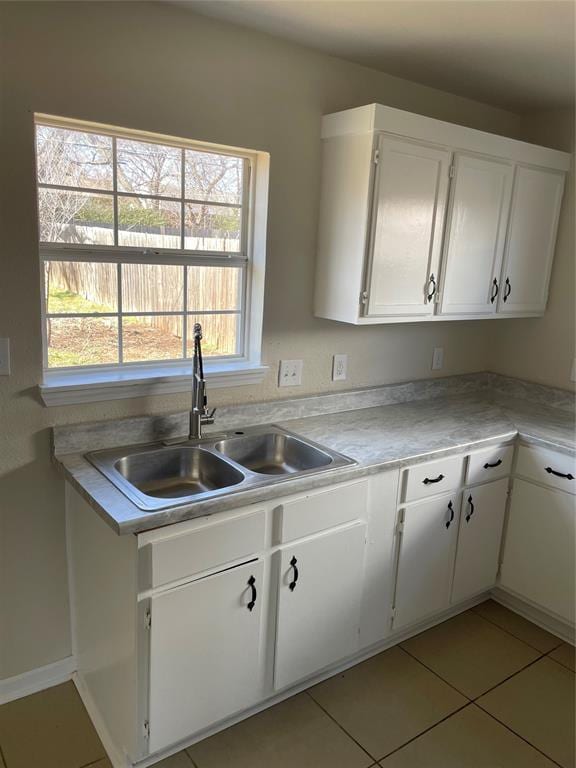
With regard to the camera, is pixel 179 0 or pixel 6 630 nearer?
pixel 179 0

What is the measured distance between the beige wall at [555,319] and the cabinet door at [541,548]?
762 millimetres

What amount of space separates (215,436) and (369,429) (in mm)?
684

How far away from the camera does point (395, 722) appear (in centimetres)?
207

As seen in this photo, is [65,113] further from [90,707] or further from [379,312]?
[90,707]

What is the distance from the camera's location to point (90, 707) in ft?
6.73

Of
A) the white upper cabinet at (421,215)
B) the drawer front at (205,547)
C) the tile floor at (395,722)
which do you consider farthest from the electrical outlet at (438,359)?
the drawer front at (205,547)

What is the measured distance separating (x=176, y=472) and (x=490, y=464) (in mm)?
1374

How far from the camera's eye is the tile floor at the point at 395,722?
190 cm

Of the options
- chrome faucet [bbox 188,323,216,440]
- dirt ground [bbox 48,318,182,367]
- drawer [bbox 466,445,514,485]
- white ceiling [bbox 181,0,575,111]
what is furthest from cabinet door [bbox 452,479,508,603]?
white ceiling [bbox 181,0,575,111]

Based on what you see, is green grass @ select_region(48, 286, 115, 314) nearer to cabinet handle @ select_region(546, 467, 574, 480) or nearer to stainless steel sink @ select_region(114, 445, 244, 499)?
stainless steel sink @ select_region(114, 445, 244, 499)

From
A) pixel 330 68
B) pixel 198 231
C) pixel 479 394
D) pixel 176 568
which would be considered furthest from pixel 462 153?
pixel 176 568

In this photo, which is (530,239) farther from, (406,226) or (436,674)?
(436,674)

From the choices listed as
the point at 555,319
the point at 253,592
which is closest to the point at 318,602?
the point at 253,592

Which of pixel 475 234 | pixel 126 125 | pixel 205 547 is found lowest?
pixel 205 547
